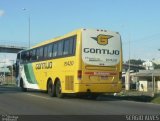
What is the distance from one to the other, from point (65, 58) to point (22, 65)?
12366 millimetres

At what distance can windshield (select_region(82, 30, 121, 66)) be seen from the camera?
24578 mm

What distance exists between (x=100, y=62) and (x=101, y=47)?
828 millimetres

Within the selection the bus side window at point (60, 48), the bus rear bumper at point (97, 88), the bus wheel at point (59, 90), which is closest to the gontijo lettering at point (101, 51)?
the bus rear bumper at point (97, 88)

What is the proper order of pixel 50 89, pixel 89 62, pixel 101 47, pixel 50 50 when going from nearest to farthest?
1. pixel 89 62
2. pixel 101 47
3. pixel 50 89
4. pixel 50 50

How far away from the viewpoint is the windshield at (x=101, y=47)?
2458cm

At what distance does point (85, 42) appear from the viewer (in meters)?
24.5

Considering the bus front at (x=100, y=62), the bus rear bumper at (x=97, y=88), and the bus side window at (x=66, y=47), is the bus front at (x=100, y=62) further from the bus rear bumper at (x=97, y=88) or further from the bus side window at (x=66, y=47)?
the bus side window at (x=66, y=47)

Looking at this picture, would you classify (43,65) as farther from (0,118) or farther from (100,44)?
(0,118)

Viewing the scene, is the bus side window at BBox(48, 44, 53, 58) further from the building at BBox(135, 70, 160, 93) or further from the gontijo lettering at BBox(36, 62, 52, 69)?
the building at BBox(135, 70, 160, 93)

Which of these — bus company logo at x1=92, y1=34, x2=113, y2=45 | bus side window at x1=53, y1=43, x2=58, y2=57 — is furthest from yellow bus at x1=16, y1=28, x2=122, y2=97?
bus side window at x1=53, y1=43, x2=58, y2=57

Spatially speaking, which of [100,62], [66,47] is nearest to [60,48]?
[66,47]

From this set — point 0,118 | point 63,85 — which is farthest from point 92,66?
point 0,118

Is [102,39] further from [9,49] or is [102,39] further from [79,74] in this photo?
[9,49]

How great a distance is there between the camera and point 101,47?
81.8 ft
